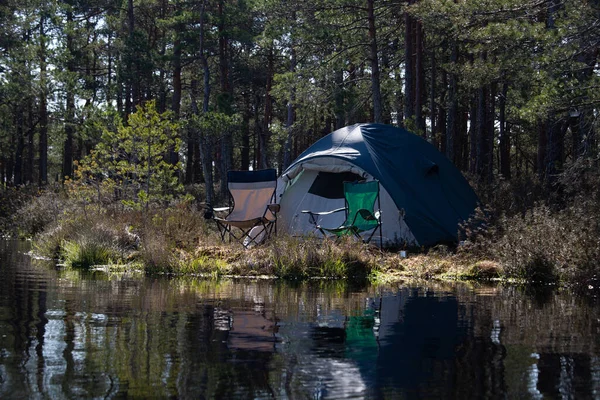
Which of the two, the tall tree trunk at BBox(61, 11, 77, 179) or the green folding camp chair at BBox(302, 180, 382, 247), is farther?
the tall tree trunk at BBox(61, 11, 77, 179)

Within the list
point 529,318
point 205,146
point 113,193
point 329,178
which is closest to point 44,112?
point 205,146

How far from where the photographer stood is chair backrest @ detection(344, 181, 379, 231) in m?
12.2

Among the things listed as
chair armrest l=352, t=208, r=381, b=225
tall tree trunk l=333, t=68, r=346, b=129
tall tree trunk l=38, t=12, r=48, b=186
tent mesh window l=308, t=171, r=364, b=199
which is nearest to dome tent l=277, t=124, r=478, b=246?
tent mesh window l=308, t=171, r=364, b=199

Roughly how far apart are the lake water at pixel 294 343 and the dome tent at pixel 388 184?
447 centimetres

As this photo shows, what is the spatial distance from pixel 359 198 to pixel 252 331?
6949 mm

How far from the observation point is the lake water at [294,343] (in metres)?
4.03

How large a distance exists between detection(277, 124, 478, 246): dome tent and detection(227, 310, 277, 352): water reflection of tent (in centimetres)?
680

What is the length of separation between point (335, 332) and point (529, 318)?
190 cm

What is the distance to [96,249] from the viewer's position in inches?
484

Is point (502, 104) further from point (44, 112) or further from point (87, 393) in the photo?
point (87, 393)

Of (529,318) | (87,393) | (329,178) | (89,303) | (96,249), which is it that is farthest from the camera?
(329,178)

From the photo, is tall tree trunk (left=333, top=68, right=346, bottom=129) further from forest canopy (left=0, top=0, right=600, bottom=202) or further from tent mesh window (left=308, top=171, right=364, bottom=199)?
tent mesh window (left=308, top=171, right=364, bottom=199)

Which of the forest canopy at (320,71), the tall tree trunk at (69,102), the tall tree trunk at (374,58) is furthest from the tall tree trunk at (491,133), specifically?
the tall tree trunk at (69,102)

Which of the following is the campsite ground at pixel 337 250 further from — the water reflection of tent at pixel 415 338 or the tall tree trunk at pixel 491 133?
the tall tree trunk at pixel 491 133
